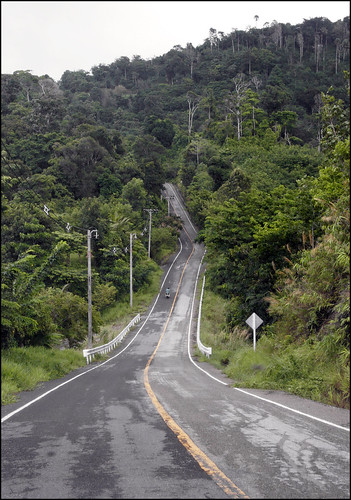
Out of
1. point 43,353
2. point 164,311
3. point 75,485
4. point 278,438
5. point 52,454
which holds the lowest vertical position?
point 164,311

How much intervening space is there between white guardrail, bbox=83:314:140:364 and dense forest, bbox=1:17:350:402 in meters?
1.94

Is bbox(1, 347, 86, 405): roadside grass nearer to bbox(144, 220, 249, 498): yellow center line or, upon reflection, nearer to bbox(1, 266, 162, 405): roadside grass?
bbox(1, 266, 162, 405): roadside grass

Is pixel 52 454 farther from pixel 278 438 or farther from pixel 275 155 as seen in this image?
pixel 275 155

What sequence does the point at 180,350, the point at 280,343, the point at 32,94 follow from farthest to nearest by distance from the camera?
the point at 32,94 < the point at 180,350 < the point at 280,343

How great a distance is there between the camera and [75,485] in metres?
3.27

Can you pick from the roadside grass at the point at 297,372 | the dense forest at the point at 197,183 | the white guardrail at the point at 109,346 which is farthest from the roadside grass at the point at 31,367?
the roadside grass at the point at 297,372

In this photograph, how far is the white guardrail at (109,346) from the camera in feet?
79.0

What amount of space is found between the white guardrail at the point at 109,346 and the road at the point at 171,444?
1083 cm

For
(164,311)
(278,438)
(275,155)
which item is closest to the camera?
(278,438)

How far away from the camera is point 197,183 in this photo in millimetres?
77625

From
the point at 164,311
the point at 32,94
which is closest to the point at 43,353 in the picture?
the point at 164,311

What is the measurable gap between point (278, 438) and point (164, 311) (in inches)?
1586

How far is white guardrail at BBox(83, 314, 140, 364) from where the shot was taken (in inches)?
948

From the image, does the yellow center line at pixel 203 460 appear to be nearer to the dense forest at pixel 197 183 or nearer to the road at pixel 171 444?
the road at pixel 171 444
